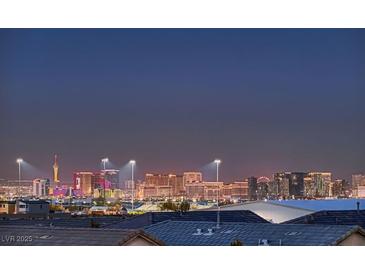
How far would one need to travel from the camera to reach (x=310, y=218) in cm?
1708

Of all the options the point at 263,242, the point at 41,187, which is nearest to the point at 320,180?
the point at 41,187

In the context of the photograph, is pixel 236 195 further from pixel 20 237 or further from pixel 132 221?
pixel 20 237

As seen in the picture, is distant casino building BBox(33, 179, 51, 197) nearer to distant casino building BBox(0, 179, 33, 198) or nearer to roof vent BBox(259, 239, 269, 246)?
distant casino building BBox(0, 179, 33, 198)

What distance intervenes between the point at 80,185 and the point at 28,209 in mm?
2466

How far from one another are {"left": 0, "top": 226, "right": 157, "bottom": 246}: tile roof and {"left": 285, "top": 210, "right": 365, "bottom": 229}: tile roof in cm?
785

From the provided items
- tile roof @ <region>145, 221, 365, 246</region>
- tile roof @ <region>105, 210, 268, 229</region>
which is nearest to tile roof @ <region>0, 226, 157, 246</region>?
tile roof @ <region>145, 221, 365, 246</region>

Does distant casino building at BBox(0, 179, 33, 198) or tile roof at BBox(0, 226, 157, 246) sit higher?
distant casino building at BBox(0, 179, 33, 198)

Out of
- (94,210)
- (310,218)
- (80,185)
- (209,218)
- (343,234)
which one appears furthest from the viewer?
(94,210)

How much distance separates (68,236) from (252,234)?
3.25 metres

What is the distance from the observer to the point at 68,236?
939 cm

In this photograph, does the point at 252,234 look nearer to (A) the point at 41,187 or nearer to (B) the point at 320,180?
(B) the point at 320,180

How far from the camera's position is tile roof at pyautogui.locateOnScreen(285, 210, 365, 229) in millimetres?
16691

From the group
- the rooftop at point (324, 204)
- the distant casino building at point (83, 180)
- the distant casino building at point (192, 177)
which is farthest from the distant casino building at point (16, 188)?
the rooftop at point (324, 204)
